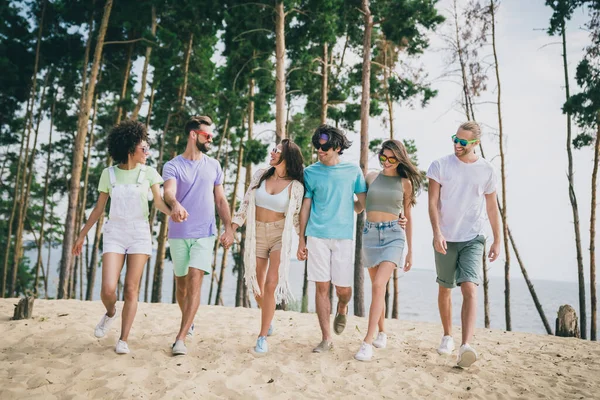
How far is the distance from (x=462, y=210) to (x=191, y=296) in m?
2.98

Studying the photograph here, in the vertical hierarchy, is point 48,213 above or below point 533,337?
above

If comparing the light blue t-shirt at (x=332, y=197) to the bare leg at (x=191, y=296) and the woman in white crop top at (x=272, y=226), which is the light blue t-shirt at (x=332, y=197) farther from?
the bare leg at (x=191, y=296)

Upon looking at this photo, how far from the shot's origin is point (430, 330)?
22.7ft

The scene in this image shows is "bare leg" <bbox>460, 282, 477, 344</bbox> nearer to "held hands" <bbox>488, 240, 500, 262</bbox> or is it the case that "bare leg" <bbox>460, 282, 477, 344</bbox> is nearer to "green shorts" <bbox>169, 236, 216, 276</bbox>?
"held hands" <bbox>488, 240, 500, 262</bbox>

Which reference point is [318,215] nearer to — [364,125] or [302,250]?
[302,250]

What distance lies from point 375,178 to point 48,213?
27516 millimetres

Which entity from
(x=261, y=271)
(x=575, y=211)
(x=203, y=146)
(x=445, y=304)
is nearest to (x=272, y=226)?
(x=261, y=271)

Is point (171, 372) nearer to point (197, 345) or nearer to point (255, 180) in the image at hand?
point (197, 345)

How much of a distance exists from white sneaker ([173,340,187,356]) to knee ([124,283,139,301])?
25.1 inches

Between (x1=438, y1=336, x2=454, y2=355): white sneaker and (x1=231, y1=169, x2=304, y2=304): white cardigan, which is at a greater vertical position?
(x1=231, y1=169, x2=304, y2=304): white cardigan

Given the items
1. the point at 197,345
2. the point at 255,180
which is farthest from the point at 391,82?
the point at 197,345

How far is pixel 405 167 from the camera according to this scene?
490 cm

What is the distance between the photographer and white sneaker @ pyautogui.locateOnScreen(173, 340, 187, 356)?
449 cm

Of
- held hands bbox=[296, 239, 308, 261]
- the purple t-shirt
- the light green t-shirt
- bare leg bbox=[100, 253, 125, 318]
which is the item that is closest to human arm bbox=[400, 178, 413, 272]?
held hands bbox=[296, 239, 308, 261]
